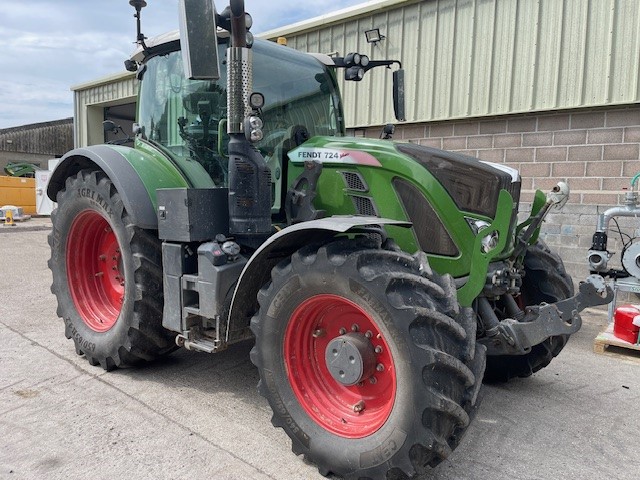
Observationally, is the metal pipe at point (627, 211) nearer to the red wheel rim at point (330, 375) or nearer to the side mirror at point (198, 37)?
the red wheel rim at point (330, 375)

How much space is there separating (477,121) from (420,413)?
18.5ft

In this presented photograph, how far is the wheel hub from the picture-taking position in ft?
8.58

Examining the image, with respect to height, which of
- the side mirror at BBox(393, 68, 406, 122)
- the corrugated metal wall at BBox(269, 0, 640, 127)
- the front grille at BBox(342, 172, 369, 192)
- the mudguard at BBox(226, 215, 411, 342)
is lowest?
the mudguard at BBox(226, 215, 411, 342)

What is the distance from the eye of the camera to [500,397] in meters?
3.71

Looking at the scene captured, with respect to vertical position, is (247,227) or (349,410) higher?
(247,227)

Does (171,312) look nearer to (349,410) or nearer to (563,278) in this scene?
(349,410)

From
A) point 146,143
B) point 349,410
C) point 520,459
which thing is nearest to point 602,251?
point 520,459

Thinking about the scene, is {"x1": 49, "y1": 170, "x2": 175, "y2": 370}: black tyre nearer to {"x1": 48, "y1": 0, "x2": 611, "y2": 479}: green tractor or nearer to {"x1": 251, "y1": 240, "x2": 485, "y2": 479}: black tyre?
{"x1": 48, "y1": 0, "x2": 611, "y2": 479}: green tractor

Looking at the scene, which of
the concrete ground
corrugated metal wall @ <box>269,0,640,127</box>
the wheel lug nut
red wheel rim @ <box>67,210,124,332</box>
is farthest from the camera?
corrugated metal wall @ <box>269,0,640,127</box>

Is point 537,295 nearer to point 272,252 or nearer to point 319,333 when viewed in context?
point 319,333

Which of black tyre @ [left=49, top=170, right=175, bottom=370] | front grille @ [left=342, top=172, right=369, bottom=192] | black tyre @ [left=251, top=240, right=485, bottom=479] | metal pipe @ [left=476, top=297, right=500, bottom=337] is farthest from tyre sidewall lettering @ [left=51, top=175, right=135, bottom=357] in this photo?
metal pipe @ [left=476, top=297, right=500, bottom=337]

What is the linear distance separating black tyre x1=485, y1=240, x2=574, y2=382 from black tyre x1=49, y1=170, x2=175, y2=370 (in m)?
2.45

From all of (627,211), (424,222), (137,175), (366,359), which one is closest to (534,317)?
(424,222)

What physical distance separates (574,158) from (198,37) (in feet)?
17.2
